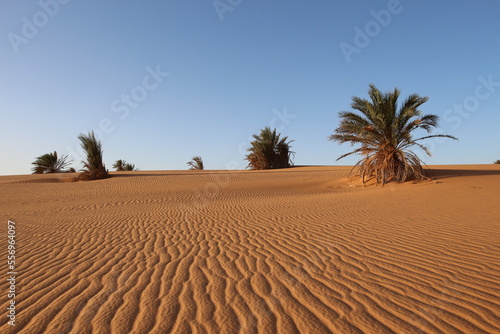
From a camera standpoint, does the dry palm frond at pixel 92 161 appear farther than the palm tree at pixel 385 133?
Yes

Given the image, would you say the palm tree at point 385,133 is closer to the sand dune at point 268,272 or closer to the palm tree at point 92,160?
the sand dune at point 268,272

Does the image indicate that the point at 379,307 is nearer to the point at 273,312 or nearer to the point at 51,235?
the point at 273,312

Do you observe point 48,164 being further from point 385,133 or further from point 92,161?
point 385,133

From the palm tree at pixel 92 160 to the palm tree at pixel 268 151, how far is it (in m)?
14.9

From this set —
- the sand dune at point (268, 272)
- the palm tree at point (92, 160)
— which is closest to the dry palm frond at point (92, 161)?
the palm tree at point (92, 160)

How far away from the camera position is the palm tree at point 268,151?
30.3m

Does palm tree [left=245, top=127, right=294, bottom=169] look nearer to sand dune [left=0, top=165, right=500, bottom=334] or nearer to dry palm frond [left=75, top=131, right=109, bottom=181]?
dry palm frond [left=75, top=131, right=109, bottom=181]

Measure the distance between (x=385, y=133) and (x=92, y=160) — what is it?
19.0 meters

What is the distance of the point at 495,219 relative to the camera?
243 inches

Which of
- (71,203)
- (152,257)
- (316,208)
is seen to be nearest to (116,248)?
(152,257)

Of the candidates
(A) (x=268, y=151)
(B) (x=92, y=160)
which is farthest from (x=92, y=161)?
(A) (x=268, y=151)

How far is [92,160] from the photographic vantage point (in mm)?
20469

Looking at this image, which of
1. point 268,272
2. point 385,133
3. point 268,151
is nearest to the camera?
point 268,272

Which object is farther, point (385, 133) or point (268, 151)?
point (268, 151)
